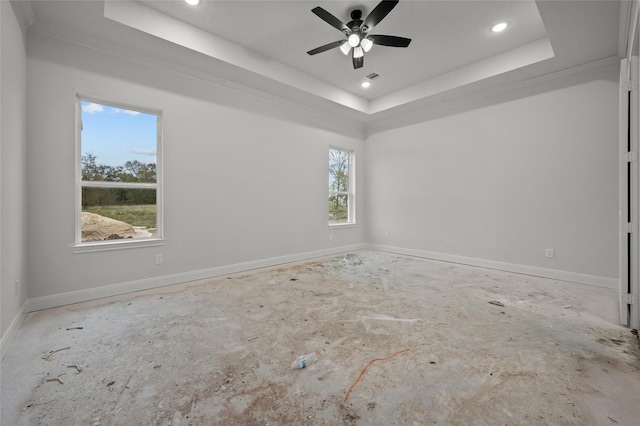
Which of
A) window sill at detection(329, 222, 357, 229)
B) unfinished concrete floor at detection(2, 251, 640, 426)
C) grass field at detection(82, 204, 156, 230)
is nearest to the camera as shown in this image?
unfinished concrete floor at detection(2, 251, 640, 426)

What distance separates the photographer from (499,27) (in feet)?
10.9

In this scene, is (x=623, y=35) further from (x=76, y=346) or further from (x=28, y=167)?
(x=28, y=167)

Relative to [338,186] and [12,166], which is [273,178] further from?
[12,166]

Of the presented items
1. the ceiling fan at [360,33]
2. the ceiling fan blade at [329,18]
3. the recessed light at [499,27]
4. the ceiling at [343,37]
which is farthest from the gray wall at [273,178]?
the ceiling fan blade at [329,18]

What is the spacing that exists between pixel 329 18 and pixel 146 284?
12.1 feet

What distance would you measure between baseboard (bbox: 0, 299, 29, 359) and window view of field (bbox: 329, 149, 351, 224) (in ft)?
14.8

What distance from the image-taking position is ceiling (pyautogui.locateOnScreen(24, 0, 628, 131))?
2.85 meters

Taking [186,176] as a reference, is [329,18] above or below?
above

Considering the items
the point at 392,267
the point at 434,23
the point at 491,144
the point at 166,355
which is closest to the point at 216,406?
the point at 166,355

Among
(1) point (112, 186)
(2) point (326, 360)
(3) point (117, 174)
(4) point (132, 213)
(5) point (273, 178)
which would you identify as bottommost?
(2) point (326, 360)

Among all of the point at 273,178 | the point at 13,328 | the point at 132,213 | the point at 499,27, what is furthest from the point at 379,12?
the point at 13,328

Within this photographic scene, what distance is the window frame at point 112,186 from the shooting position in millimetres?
3088

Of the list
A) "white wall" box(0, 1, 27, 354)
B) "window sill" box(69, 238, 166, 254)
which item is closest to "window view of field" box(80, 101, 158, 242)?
"window sill" box(69, 238, 166, 254)

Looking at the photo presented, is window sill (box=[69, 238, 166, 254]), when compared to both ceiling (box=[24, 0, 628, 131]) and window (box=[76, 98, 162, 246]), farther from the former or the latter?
ceiling (box=[24, 0, 628, 131])
